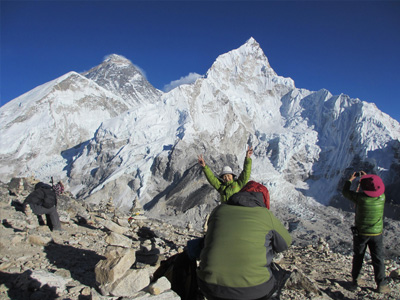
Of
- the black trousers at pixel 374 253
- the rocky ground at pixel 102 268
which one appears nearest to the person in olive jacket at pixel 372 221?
the black trousers at pixel 374 253

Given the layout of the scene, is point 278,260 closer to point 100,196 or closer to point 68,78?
point 100,196

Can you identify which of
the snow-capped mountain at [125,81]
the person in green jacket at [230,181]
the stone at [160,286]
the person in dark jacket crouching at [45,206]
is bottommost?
the stone at [160,286]

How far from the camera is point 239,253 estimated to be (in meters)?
2.95

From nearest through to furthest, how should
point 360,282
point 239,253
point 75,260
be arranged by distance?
1. point 239,253
2. point 75,260
3. point 360,282

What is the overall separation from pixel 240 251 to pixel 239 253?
2 cm

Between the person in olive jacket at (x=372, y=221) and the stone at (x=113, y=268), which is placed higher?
the person in olive jacket at (x=372, y=221)

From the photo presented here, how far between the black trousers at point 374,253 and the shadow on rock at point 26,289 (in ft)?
18.0

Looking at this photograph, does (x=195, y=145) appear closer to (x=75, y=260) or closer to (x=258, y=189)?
(x=75, y=260)

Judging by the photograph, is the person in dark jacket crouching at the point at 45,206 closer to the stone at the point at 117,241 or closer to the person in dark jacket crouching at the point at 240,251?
the stone at the point at 117,241

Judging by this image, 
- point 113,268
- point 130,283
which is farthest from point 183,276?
point 113,268

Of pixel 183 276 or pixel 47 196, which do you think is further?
pixel 47 196

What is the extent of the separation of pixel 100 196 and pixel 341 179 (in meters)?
61.6

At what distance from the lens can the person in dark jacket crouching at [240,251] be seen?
2930mm

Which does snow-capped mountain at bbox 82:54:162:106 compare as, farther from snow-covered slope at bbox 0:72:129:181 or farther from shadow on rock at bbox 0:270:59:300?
shadow on rock at bbox 0:270:59:300
